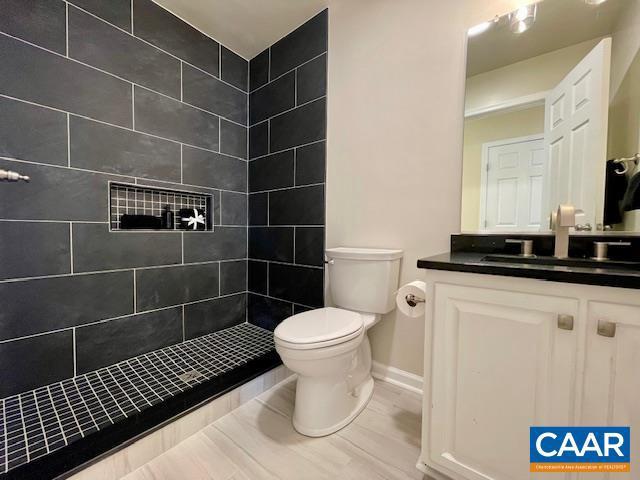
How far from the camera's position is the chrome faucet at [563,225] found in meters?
0.93

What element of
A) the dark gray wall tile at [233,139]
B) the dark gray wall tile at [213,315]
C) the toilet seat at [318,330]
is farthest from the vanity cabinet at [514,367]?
the dark gray wall tile at [233,139]

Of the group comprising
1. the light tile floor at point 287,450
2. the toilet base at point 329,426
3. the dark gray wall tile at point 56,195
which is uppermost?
the dark gray wall tile at point 56,195

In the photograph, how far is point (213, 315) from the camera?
6.76 ft

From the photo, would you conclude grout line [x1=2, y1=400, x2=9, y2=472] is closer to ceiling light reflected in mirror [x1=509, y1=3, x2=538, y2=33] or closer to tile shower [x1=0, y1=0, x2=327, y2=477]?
tile shower [x1=0, y1=0, x2=327, y2=477]

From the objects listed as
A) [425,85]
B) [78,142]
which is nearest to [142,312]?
[78,142]

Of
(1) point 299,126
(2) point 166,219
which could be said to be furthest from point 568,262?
(2) point 166,219

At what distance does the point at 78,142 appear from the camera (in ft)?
4.70

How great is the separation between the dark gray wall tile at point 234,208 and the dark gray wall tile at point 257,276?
0.36 metres

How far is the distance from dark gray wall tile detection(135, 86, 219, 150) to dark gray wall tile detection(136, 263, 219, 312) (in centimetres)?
87

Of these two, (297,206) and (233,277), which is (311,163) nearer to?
(297,206)

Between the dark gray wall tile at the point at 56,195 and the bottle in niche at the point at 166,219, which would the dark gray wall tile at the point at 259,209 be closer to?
the bottle in niche at the point at 166,219

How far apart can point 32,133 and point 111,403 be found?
4.28 ft

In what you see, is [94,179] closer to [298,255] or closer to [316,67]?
[298,255]

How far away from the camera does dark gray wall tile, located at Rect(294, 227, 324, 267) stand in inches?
71.7
